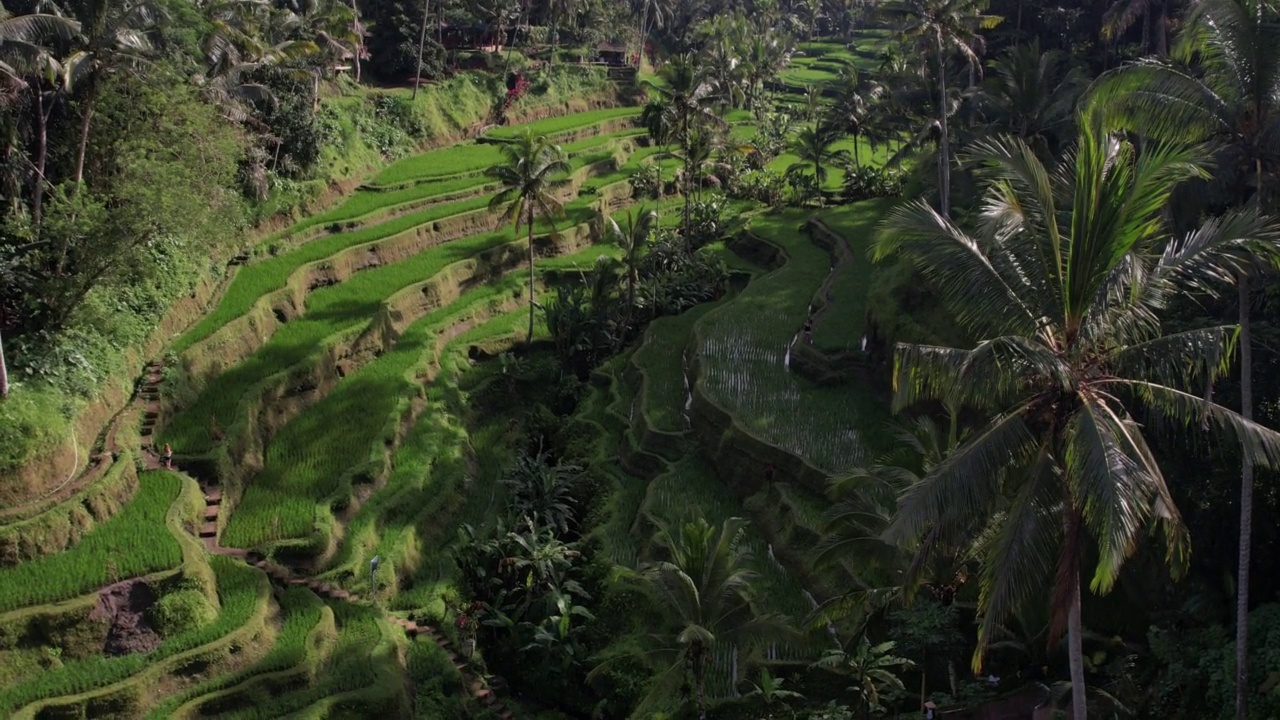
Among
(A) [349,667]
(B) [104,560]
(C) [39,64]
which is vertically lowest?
(A) [349,667]

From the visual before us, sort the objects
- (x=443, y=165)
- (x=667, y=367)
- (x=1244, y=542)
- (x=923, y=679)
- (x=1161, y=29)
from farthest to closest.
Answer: (x=443, y=165) < (x=1161, y=29) < (x=667, y=367) < (x=923, y=679) < (x=1244, y=542)

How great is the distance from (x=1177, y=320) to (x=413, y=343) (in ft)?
62.0

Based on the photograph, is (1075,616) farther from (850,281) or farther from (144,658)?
(850,281)

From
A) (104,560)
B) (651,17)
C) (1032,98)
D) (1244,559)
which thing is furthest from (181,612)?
(651,17)

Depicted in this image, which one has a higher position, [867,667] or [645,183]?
[645,183]

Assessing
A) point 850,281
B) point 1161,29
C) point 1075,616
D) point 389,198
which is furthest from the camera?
point 389,198

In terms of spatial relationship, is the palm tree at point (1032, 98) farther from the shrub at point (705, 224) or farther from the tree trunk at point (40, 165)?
the tree trunk at point (40, 165)

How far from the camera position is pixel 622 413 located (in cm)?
2625

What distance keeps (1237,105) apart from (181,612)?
54.0 ft

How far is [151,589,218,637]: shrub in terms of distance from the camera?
52.8 ft

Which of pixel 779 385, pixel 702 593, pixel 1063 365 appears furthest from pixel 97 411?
pixel 1063 365

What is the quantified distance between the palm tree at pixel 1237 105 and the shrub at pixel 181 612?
578 inches

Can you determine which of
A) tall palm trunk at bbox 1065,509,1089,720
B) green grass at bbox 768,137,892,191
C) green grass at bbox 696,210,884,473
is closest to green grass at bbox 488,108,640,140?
green grass at bbox 768,137,892,191

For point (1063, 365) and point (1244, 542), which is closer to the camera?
point (1063, 365)
